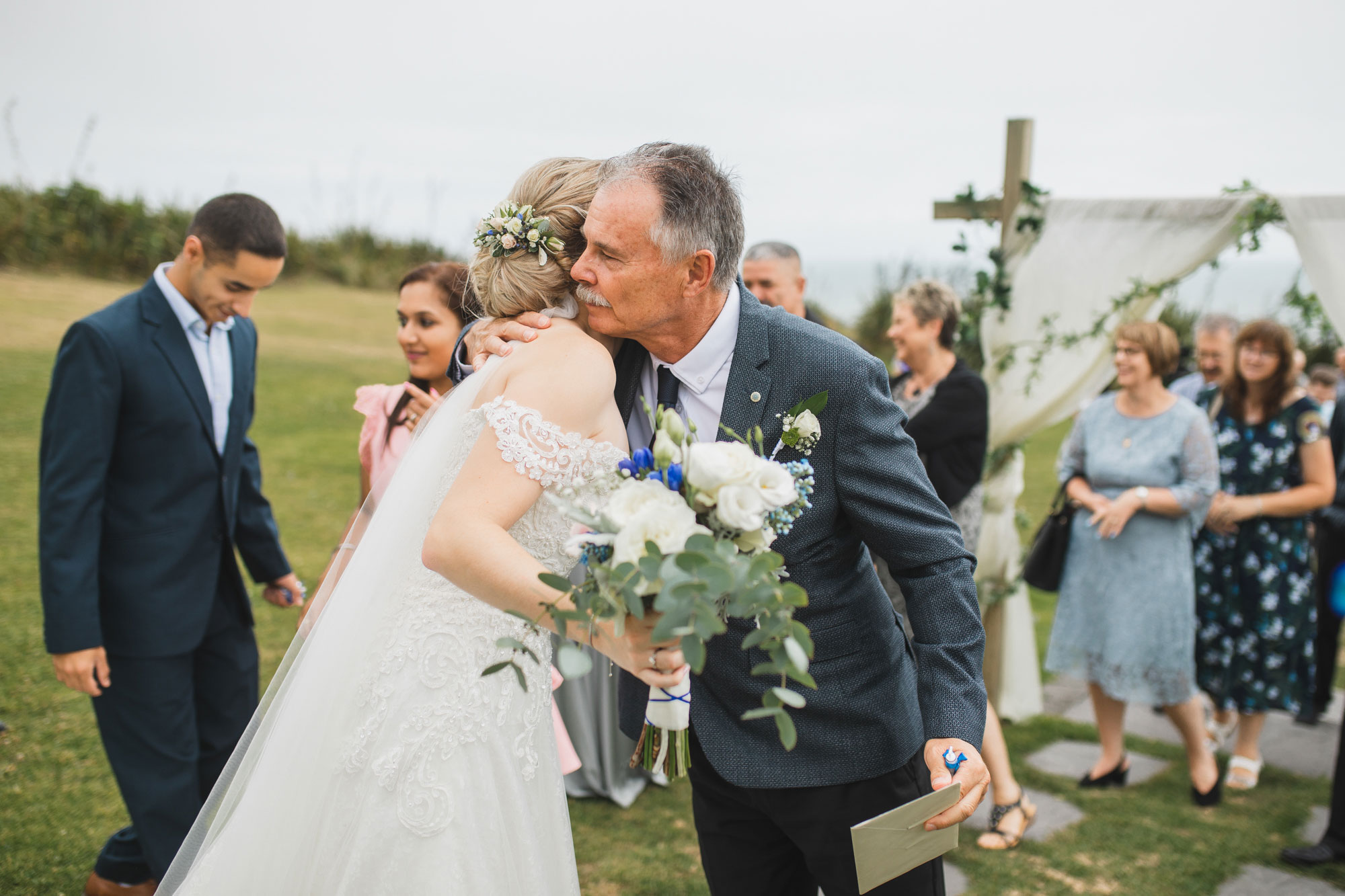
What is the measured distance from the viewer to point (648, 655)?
1581 mm

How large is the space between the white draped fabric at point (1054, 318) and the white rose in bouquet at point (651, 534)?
379cm

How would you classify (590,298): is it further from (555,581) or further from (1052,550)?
(1052,550)

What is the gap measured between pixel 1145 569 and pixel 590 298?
12.5 feet

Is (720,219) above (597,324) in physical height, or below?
above

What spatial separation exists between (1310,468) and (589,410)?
4540 millimetres

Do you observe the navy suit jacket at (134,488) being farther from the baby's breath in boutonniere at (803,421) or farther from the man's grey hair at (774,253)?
the man's grey hair at (774,253)

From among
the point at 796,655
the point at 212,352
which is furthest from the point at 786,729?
the point at 212,352

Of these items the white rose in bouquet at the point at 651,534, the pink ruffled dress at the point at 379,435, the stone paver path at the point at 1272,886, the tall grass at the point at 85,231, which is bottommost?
the stone paver path at the point at 1272,886

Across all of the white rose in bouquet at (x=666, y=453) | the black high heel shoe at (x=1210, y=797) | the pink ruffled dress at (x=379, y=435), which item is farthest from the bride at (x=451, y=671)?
the black high heel shoe at (x=1210, y=797)

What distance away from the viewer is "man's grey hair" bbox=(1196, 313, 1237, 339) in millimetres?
5641

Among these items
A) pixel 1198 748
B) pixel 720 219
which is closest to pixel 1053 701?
pixel 1198 748

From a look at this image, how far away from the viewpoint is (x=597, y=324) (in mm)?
1952

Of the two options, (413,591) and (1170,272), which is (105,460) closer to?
(413,591)

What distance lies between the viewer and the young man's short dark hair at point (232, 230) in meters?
3.10
